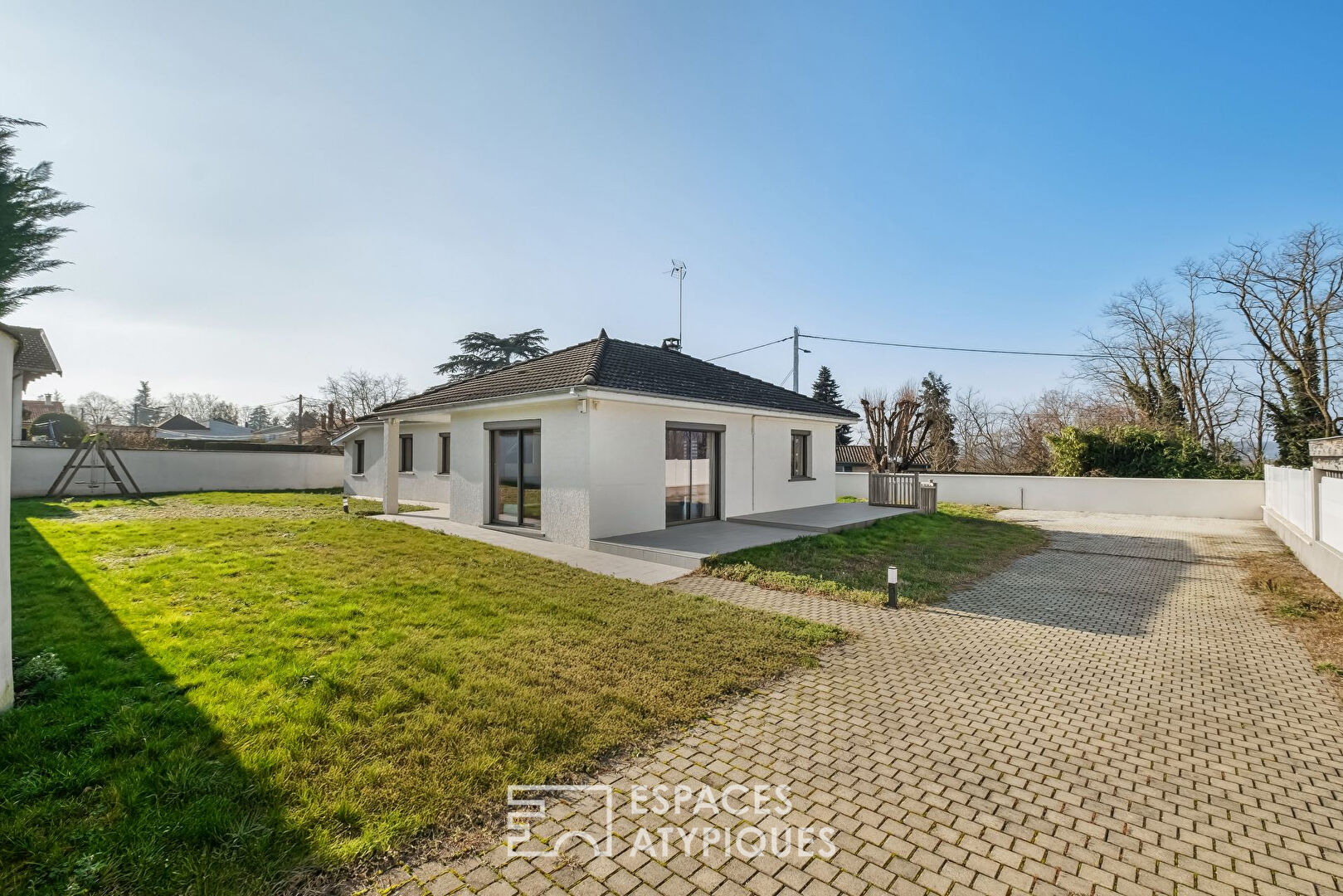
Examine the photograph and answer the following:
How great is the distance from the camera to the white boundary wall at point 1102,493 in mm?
17516

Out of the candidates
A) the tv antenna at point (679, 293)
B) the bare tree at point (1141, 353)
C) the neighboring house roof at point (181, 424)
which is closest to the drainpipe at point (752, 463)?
the tv antenna at point (679, 293)

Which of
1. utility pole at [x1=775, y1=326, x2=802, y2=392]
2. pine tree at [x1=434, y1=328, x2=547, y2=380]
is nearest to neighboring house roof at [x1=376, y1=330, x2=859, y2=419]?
utility pole at [x1=775, y1=326, x2=802, y2=392]

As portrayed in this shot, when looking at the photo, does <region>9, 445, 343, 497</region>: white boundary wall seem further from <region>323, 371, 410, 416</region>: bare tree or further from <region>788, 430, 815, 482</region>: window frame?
<region>788, 430, 815, 482</region>: window frame

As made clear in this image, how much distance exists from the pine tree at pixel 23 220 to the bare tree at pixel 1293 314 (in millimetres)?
30338

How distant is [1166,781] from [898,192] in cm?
1351

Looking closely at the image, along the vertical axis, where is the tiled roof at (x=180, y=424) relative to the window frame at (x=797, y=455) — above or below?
above

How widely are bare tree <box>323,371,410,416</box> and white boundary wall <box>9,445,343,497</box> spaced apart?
1996cm

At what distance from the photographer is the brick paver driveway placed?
2.36 meters

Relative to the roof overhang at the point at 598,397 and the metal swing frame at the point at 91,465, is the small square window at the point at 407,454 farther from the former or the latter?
the metal swing frame at the point at 91,465

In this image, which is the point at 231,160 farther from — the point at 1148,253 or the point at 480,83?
the point at 1148,253

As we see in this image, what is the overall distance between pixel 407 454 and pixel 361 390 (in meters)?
31.2

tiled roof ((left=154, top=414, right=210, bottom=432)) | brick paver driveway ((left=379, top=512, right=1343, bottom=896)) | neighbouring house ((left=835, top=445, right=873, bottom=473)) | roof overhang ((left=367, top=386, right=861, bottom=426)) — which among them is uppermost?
tiled roof ((left=154, top=414, right=210, bottom=432))

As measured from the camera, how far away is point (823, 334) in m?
25.2

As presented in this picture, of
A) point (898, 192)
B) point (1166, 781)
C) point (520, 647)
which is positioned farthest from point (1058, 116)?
point (520, 647)
